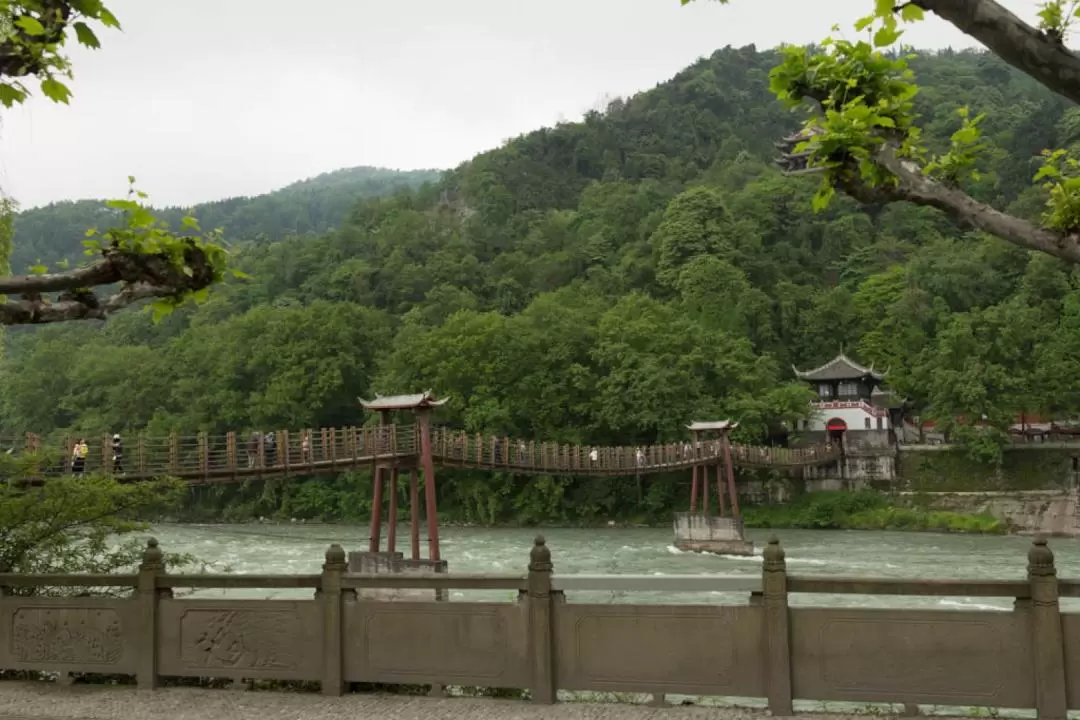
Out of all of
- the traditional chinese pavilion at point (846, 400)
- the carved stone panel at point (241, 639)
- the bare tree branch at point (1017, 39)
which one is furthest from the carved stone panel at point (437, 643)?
the traditional chinese pavilion at point (846, 400)

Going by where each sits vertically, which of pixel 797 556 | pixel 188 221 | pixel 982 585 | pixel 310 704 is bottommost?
pixel 797 556

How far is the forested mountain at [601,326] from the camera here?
42219 mm

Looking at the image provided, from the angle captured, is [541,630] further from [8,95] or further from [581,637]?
[8,95]

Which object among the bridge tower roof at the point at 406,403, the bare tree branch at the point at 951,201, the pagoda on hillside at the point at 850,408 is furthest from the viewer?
the pagoda on hillside at the point at 850,408

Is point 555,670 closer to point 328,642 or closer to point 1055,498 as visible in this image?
point 328,642

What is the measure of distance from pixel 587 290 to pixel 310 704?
2068 inches

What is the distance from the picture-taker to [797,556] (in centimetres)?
2795

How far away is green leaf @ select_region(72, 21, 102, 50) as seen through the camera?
4923 mm

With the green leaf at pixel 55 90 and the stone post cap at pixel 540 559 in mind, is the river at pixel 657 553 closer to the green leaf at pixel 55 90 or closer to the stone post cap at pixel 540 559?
the stone post cap at pixel 540 559

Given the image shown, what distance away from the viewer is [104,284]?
6082mm

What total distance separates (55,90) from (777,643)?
5606mm

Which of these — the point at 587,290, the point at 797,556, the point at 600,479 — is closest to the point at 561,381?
the point at 600,479

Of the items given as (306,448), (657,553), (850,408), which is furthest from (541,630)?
(850,408)

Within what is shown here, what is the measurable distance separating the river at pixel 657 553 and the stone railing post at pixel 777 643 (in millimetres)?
10988
